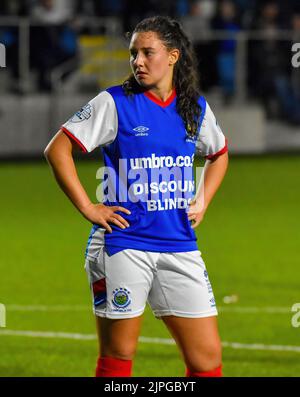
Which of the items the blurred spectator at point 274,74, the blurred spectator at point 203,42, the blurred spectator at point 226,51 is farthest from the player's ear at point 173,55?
the blurred spectator at point 274,74

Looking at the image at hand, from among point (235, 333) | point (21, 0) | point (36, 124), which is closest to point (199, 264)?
point (235, 333)

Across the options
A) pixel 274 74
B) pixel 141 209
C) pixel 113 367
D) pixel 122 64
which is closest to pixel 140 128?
pixel 141 209

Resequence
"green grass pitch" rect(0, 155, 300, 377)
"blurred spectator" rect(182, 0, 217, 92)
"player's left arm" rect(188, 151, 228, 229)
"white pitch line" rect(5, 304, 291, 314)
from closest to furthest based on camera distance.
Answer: "player's left arm" rect(188, 151, 228, 229) < "green grass pitch" rect(0, 155, 300, 377) < "white pitch line" rect(5, 304, 291, 314) < "blurred spectator" rect(182, 0, 217, 92)

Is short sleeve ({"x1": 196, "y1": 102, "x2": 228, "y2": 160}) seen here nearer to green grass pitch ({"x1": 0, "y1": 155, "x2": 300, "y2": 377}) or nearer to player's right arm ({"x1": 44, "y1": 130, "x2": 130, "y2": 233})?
player's right arm ({"x1": 44, "y1": 130, "x2": 130, "y2": 233})

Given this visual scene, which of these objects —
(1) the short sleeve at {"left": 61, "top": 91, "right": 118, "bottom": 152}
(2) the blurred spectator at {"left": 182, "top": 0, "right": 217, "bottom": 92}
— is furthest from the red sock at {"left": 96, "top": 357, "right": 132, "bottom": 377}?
(2) the blurred spectator at {"left": 182, "top": 0, "right": 217, "bottom": 92}

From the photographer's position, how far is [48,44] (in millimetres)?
24891

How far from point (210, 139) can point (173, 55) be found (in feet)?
1.58

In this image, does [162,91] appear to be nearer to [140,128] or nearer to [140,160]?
[140,128]

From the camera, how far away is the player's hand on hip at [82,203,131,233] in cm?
590

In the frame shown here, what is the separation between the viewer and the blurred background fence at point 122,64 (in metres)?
24.5

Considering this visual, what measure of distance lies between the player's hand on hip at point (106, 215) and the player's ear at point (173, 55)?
74 centimetres

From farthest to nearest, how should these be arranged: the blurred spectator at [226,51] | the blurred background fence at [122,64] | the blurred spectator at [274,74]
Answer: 1. the blurred spectator at [274,74]
2. the blurred spectator at [226,51]
3. the blurred background fence at [122,64]

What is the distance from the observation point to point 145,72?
593 centimetres

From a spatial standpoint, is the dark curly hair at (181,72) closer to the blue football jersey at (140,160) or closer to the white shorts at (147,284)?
the blue football jersey at (140,160)
